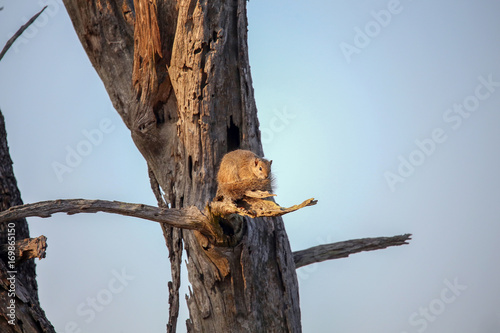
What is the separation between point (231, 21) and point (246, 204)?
1.59 meters

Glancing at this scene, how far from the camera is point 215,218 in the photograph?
9.73ft

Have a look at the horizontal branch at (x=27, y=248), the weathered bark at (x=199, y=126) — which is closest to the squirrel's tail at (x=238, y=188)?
the weathered bark at (x=199, y=126)

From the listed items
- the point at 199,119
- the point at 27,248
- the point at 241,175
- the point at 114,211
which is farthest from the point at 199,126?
the point at 27,248

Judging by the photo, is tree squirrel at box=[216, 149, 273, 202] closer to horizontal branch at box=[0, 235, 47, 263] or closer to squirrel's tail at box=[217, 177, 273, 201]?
squirrel's tail at box=[217, 177, 273, 201]

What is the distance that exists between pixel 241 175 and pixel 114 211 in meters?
0.80

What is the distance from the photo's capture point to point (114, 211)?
288 centimetres

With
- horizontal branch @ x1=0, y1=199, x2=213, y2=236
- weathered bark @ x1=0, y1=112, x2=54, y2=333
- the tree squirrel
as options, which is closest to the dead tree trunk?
the tree squirrel

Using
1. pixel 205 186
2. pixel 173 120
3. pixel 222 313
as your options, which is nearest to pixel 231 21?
pixel 173 120

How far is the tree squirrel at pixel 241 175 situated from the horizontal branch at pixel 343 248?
29.1 inches

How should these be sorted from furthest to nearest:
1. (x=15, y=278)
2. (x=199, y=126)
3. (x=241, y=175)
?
(x=199, y=126) < (x=15, y=278) < (x=241, y=175)

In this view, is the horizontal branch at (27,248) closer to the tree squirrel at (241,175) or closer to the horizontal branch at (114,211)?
the horizontal branch at (114,211)

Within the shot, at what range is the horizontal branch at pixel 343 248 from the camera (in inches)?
149

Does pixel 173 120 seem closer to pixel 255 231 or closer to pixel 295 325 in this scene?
pixel 255 231

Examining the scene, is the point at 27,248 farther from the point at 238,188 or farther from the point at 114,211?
the point at 238,188
